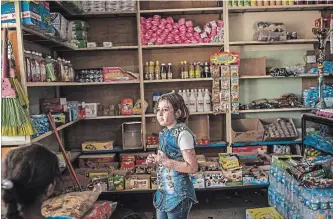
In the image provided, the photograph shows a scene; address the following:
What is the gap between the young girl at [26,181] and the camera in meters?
1.20

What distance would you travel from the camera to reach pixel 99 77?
4.58 metres

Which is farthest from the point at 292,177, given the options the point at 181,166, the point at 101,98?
the point at 101,98

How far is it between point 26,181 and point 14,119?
4.50ft

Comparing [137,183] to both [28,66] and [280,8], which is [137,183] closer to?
[28,66]

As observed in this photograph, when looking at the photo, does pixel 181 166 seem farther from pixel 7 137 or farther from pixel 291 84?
pixel 291 84

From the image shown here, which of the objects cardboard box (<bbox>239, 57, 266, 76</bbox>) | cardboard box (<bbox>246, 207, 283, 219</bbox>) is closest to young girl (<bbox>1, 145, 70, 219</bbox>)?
cardboard box (<bbox>246, 207, 283, 219</bbox>)

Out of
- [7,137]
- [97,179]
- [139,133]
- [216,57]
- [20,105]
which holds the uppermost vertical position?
[216,57]

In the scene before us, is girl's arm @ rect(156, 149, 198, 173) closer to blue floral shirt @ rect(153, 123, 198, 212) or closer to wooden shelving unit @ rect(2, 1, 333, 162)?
blue floral shirt @ rect(153, 123, 198, 212)

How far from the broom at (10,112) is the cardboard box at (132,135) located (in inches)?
92.0

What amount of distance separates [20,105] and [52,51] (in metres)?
2.19

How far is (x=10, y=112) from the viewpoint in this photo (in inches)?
94.5

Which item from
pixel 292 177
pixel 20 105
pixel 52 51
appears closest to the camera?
pixel 20 105

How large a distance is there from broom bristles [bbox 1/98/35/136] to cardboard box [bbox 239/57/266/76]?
3276 mm

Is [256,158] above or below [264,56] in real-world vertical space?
below
